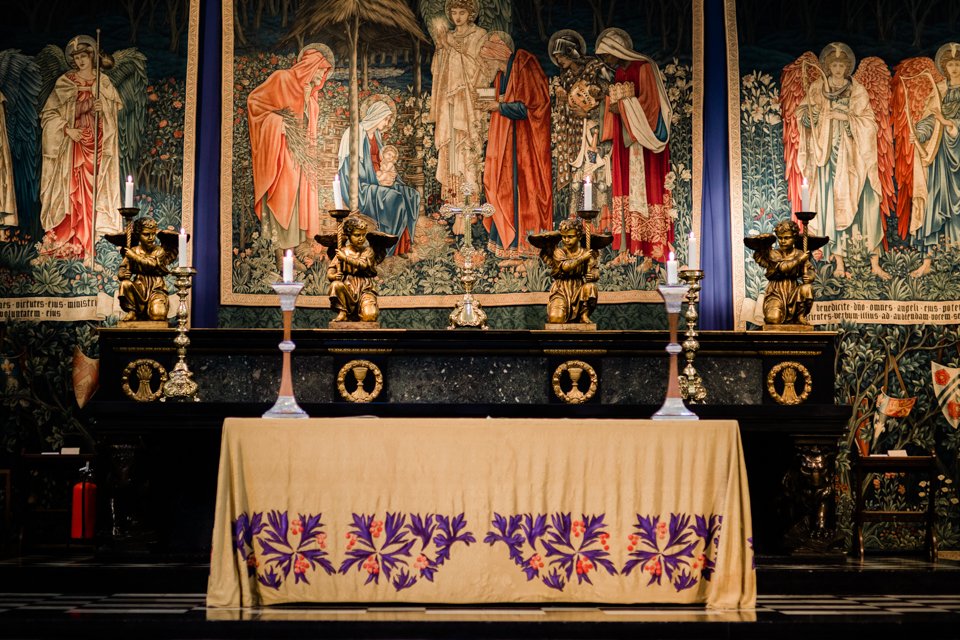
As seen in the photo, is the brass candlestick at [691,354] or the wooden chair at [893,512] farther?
the wooden chair at [893,512]

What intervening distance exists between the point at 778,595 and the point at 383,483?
2.17 metres

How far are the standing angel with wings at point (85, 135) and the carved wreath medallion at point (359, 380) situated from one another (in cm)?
247

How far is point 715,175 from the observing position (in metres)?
7.75

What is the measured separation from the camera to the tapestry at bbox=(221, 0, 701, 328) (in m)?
7.79

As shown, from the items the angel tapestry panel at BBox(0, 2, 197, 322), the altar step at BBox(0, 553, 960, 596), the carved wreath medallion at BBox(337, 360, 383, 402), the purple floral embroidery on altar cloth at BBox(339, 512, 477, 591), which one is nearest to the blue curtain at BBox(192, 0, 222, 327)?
the angel tapestry panel at BBox(0, 2, 197, 322)

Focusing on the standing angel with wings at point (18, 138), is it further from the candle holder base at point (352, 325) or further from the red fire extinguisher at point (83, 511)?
the candle holder base at point (352, 325)

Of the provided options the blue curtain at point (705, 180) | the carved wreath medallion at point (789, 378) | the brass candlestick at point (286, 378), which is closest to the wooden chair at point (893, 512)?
the carved wreath medallion at point (789, 378)

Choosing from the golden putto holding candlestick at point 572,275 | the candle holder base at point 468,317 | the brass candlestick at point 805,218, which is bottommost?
the candle holder base at point 468,317

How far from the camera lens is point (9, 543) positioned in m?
6.89

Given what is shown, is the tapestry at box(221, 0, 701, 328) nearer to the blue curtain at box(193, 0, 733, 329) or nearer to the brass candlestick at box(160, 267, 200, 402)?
the blue curtain at box(193, 0, 733, 329)

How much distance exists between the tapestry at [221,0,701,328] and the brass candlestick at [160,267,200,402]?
163 cm

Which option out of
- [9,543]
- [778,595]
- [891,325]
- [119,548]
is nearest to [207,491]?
[119,548]

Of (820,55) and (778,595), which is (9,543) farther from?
(820,55)

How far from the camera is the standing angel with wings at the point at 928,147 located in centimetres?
770
